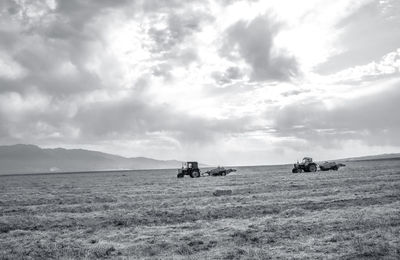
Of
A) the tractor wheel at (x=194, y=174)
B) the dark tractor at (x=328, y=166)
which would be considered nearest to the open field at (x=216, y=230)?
the tractor wheel at (x=194, y=174)

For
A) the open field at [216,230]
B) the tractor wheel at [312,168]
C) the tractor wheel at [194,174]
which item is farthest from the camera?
the tractor wheel at [312,168]

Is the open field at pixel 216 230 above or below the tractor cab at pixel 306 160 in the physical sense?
below

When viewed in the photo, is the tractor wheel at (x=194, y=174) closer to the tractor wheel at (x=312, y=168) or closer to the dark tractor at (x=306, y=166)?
the dark tractor at (x=306, y=166)

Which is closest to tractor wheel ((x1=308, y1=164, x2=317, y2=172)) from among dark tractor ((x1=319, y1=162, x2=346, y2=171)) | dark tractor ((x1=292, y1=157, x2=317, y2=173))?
dark tractor ((x1=292, y1=157, x2=317, y2=173))

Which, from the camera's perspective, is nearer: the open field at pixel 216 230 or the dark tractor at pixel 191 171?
the open field at pixel 216 230

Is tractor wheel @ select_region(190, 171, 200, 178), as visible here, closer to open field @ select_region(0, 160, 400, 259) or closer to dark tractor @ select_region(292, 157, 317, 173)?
dark tractor @ select_region(292, 157, 317, 173)

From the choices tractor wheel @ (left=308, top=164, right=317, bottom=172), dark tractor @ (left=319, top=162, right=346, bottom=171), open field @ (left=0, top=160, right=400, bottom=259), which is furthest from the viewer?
dark tractor @ (left=319, top=162, right=346, bottom=171)

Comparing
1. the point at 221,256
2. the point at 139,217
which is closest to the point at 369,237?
the point at 221,256

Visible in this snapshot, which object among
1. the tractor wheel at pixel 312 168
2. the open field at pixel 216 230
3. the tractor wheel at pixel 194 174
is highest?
the tractor wheel at pixel 312 168

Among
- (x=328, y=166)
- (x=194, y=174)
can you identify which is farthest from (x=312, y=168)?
(x=194, y=174)

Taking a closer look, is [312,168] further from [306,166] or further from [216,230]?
[216,230]

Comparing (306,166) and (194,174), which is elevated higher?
(306,166)

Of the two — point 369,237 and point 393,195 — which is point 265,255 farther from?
point 393,195

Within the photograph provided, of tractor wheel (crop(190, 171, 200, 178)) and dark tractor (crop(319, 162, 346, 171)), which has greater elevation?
dark tractor (crop(319, 162, 346, 171))
